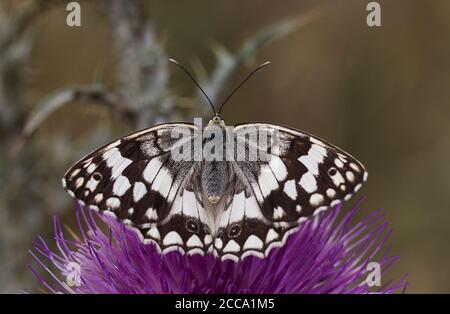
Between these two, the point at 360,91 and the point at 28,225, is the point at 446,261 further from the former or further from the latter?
the point at 28,225

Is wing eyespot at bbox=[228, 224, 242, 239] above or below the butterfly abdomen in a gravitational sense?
below

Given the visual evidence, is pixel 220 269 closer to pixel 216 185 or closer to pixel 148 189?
pixel 216 185

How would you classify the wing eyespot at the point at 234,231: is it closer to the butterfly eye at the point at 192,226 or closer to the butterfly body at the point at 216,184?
the butterfly body at the point at 216,184

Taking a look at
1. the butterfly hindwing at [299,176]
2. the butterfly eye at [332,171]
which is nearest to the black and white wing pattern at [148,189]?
the butterfly hindwing at [299,176]

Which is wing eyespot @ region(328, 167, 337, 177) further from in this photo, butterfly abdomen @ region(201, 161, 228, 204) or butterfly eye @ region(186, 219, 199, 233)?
butterfly eye @ region(186, 219, 199, 233)

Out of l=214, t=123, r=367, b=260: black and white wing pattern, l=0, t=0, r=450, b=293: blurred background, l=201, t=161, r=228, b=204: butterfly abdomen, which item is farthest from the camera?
l=0, t=0, r=450, b=293: blurred background

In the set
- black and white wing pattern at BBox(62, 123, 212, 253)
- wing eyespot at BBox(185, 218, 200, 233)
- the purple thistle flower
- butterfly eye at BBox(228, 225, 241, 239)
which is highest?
black and white wing pattern at BBox(62, 123, 212, 253)

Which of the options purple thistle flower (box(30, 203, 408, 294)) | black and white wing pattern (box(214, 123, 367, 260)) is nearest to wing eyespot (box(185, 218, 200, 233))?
black and white wing pattern (box(214, 123, 367, 260))
